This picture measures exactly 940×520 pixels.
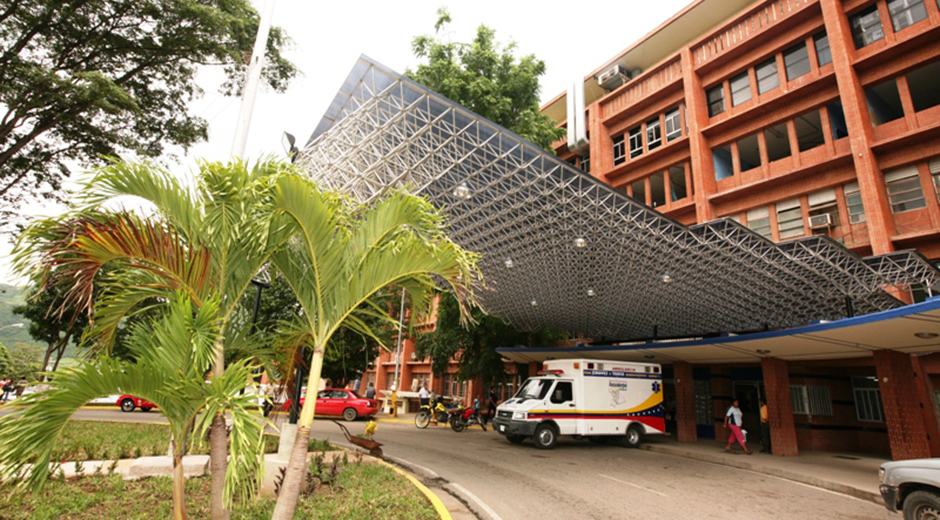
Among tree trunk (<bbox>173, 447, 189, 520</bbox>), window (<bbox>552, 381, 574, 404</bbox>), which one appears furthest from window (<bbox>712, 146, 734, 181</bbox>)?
tree trunk (<bbox>173, 447, 189, 520</bbox>)

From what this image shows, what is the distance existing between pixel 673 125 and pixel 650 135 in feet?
5.30

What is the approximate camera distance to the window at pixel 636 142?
98.3 ft

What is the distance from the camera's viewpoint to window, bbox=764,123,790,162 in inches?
928

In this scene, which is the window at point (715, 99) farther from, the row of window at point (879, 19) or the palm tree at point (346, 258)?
the palm tree at point (346, 258)

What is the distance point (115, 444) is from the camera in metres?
10.5

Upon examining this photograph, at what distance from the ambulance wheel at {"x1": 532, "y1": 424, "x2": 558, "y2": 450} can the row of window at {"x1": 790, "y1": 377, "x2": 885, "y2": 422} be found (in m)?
9.79

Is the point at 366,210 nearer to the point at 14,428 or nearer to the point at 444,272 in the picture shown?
the point at 444,272

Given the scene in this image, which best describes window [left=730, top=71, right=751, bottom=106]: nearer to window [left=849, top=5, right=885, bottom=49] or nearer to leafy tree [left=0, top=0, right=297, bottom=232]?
window [left=849, top=5, right=885, bottom=49]

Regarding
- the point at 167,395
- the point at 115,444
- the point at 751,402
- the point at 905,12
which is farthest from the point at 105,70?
the point at 905,12

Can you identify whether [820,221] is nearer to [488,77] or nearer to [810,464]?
[810,464]

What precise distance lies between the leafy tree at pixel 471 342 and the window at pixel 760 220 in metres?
13.0

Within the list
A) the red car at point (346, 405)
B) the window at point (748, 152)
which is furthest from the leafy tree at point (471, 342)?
the window at point (748, 152)

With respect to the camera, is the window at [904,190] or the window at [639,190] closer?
the window at [904,190]

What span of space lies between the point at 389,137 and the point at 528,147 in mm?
5528
